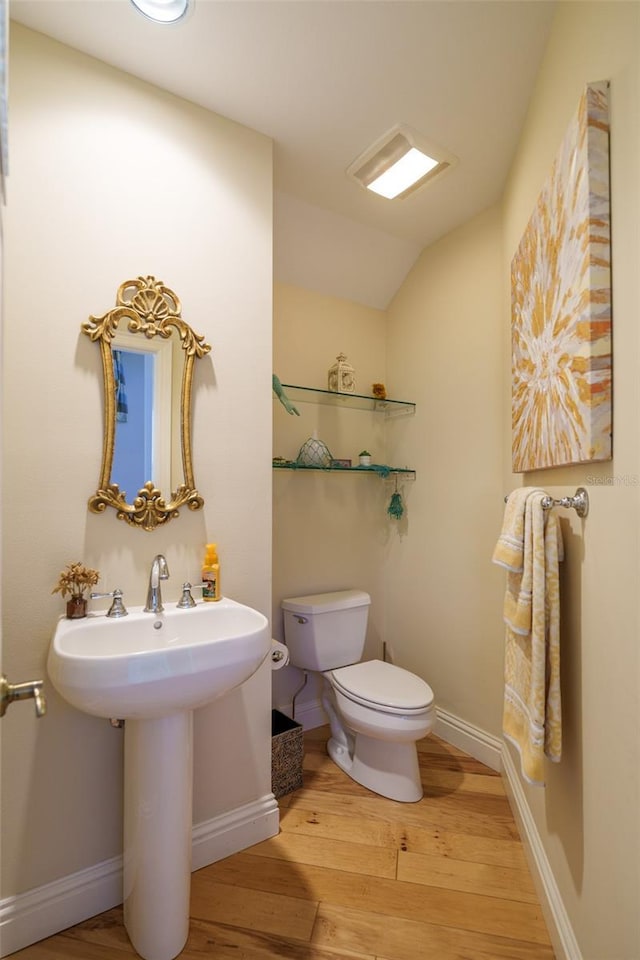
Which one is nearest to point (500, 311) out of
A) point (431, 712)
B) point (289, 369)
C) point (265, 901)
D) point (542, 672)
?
point (289, 369)

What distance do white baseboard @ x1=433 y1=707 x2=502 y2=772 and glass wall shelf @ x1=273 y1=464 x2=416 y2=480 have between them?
4.09 ft

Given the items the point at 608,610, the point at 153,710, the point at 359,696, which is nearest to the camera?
the point at 608,610

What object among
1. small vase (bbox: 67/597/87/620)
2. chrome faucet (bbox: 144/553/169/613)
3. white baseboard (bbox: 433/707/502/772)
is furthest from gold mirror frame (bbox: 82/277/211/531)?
white baseboard (bbox: 433/707/502/772)

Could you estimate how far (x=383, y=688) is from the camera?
6.28ft

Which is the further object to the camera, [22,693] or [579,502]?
[579,502]

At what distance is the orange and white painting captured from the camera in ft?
3.18

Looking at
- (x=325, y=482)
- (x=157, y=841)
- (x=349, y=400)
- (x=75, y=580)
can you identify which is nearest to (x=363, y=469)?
(x=325, y=482)

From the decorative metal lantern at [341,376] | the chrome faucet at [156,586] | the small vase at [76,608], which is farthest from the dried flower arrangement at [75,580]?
the decorative metal lantern at [341,376]

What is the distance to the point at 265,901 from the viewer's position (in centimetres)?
138

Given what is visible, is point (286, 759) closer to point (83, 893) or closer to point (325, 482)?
point (83, 893)

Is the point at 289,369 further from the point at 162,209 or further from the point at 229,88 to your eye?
the point at 229,88

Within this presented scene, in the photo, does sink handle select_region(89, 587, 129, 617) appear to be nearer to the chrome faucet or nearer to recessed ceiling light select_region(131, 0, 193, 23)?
the chrome faucet

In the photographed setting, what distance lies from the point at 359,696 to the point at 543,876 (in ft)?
2.54

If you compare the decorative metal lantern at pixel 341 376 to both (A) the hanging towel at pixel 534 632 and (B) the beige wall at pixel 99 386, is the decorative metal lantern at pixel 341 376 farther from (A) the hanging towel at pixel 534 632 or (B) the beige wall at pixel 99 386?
(A) the hanging towel at pixel 534 632
